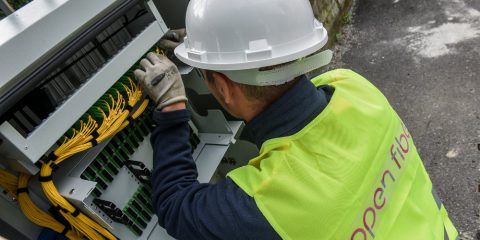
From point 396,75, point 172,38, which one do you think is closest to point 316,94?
point 172,38

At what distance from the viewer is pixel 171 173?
1.14 meters

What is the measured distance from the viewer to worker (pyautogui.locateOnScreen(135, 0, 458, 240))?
2.85 feet

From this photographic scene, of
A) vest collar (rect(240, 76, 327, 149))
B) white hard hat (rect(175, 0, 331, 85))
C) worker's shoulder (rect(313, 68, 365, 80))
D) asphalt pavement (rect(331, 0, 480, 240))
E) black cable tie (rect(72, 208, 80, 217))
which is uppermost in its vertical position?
white hard hat (rect(175, 0, 331, 85))

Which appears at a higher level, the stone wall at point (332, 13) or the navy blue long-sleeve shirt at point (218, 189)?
the navy blue long-sleeve shirt at point (218, 189)

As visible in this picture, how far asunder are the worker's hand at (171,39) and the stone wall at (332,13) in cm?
208

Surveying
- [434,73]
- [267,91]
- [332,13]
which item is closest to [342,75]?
[267,91]

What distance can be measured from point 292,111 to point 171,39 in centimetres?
81

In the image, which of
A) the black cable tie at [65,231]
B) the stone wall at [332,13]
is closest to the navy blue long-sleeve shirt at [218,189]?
the black cable tie at [65,231]

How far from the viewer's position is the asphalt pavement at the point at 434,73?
7.25 feet

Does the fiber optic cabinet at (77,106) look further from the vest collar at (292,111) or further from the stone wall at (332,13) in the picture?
the stone wall at (332,13)

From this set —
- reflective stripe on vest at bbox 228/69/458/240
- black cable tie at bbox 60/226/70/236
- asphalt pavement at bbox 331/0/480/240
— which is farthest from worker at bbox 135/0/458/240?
asphalt pavement at bbox 331/0/480/240

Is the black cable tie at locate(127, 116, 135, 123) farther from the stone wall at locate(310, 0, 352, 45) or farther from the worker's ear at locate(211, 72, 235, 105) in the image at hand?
the stone wall at locate(310, 0, 352, 45)

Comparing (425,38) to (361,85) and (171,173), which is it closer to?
(361,85)

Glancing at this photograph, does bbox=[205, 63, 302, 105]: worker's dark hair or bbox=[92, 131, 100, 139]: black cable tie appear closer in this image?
bbox=[205, 63, 302, 105]: worker's dark hair
